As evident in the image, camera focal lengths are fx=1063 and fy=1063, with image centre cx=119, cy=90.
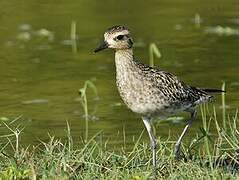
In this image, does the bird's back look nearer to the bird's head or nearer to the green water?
the bird's head

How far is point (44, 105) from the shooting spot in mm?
10703

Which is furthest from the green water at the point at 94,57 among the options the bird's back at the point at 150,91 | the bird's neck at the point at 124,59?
the bird's neck at the point at 124,59

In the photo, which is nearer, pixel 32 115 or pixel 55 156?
pixel 55 156

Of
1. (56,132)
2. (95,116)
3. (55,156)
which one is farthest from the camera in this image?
(95,116)

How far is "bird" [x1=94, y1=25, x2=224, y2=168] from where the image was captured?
762 cm

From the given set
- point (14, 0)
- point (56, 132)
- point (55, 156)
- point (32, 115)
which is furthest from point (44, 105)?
point (14, 0)

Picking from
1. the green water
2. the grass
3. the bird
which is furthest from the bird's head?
the green water

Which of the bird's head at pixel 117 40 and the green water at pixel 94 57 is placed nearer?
the bird's head at pixel 117 40

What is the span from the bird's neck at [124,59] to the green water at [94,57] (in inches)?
54.9

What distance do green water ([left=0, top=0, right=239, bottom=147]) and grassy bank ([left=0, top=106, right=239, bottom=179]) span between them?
1458mm

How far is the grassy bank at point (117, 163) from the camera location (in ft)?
22.1

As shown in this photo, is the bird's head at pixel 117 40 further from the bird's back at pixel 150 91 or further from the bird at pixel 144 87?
the bird's back at pixel 150 91

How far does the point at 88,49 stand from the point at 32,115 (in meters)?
3.05

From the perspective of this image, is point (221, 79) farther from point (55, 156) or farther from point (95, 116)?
point (55, 156)
